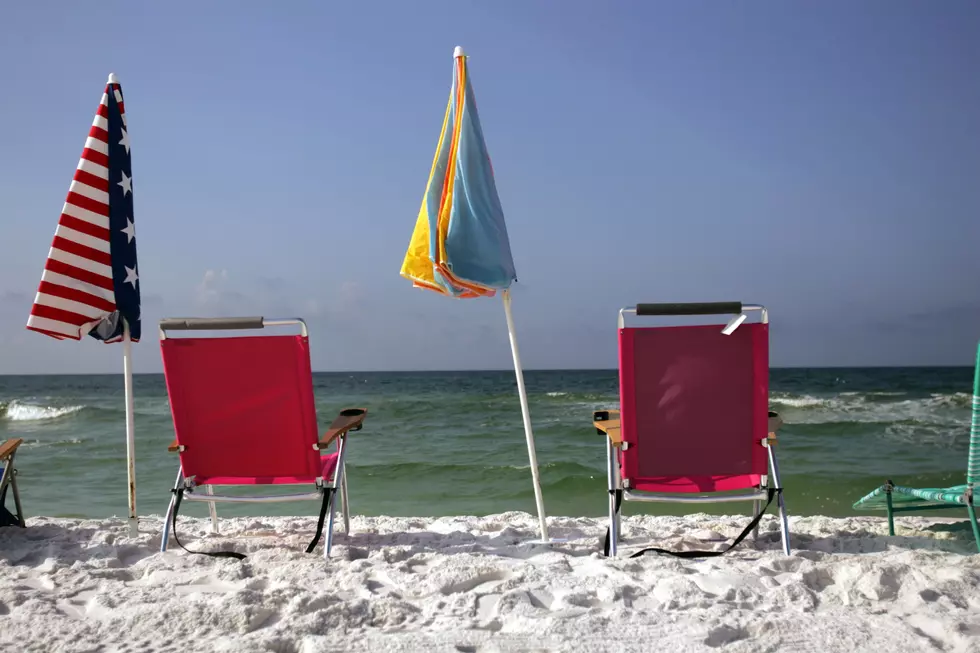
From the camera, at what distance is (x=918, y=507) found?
3.94 meters

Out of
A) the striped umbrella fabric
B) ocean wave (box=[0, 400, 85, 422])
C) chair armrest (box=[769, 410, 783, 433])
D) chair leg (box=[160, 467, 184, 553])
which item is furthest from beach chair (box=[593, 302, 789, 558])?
ocean wave (box=[0, 400, 85, 422])

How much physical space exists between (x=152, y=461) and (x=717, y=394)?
7.62 metres

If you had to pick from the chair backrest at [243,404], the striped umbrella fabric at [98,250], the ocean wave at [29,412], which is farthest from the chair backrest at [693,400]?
the ocean wave at [29,412]

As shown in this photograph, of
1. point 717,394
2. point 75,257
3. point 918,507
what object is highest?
point 75,257

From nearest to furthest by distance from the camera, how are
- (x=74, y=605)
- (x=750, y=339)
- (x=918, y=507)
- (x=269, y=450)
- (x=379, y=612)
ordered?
(x=379, y=612)
(x=74, y=605)
(x=750, y=339)
(x=269, y=450)
(x=918, y=507)

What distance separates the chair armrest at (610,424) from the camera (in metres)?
3.57

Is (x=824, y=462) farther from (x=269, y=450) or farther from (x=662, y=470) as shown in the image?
(x=269, y=450)

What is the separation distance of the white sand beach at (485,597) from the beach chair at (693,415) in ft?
1.07

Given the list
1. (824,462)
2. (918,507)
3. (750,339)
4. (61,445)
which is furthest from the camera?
(61,445)

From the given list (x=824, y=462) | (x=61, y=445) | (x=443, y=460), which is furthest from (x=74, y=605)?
(x=61, y=445)

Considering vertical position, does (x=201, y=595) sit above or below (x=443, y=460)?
above

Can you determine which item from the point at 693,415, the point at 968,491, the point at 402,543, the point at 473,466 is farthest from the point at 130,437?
the point at 473,466

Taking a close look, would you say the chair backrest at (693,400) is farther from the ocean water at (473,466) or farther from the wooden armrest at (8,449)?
the wooden armrest at (8,449)

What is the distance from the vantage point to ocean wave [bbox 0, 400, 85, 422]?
66.9 feet
